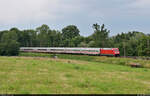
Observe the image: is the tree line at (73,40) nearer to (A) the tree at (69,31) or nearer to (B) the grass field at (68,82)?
(A) the tree at (69,31)

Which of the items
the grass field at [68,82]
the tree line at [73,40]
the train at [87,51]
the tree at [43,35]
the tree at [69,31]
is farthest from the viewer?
the tree at [69,31]

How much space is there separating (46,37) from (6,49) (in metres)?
38.4

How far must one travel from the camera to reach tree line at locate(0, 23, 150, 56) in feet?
218

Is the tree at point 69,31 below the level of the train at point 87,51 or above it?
above

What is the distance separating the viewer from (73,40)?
102 metres

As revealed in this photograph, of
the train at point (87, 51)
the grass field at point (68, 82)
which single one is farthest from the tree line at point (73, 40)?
the grass field at point (68, 82)

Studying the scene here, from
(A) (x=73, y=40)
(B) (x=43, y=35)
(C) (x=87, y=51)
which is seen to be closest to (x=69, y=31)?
(B) (x=43, y=35)

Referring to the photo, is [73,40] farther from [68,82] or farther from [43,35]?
[68,82]

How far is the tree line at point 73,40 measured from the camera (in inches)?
2612

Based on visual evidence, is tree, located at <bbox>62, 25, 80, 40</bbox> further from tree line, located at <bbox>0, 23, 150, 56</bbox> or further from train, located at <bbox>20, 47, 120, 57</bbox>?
train, located at <bbox>20, 47, 120, 57</bbox>

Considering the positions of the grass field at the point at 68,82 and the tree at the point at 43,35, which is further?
the tree at the point at 43,35

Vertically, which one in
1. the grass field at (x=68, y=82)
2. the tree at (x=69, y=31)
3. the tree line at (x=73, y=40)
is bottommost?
the grass field at (x=68, y=82)

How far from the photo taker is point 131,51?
66.4 m

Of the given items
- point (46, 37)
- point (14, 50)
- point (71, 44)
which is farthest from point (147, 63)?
point (46, 37)
